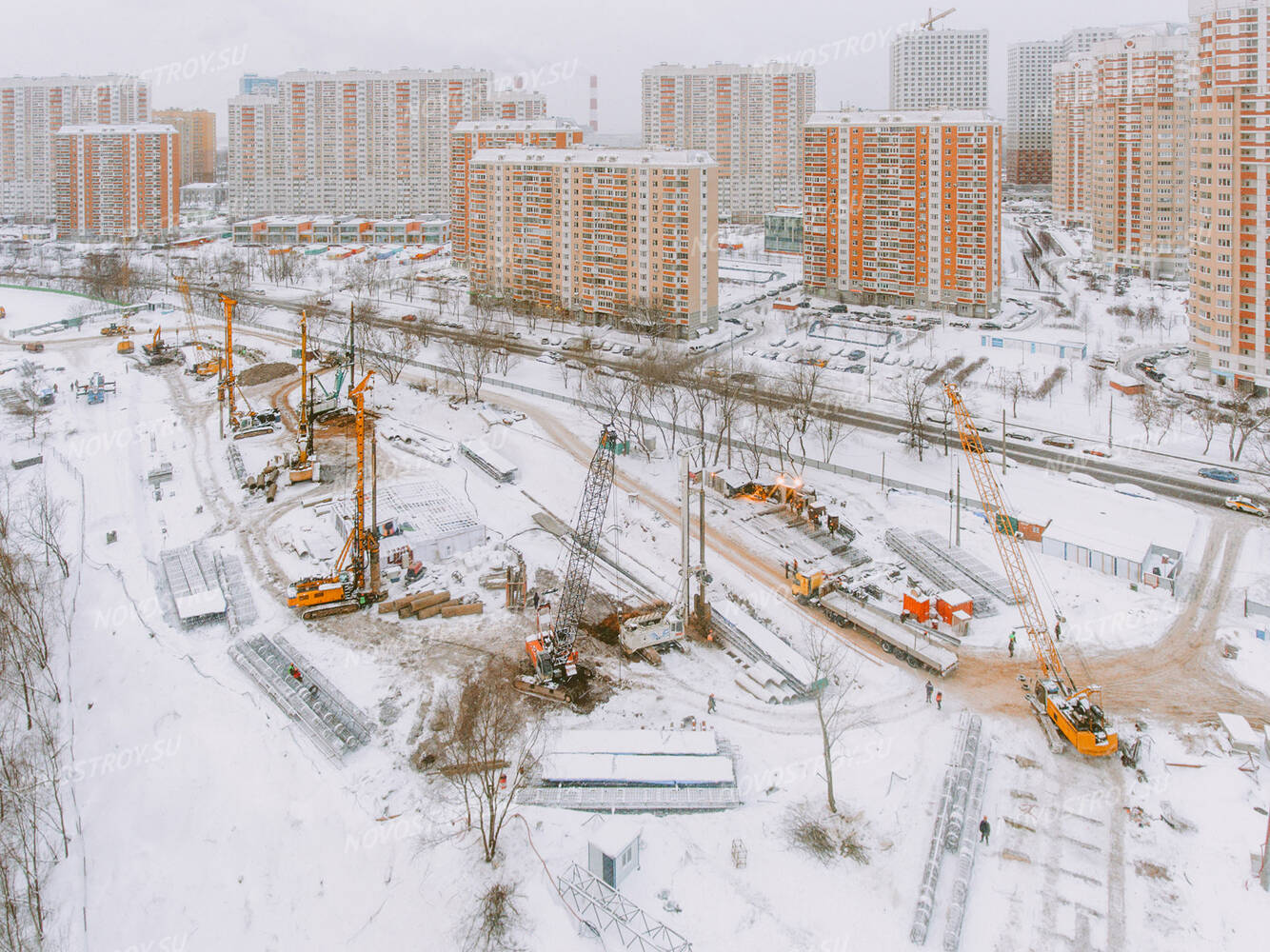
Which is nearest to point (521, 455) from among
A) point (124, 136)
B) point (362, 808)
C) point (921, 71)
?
point (362, 808)

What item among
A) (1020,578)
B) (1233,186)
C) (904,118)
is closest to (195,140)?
(904,118)

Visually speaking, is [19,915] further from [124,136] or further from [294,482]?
[124,136]

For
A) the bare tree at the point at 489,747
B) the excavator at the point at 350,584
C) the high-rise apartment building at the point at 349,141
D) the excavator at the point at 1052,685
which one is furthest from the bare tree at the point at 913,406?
the high-rise apartment building at the point at 349,141

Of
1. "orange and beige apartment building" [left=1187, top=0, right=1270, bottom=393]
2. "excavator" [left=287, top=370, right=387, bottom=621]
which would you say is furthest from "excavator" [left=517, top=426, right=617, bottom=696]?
"orange and beige apartment building" [left=1187, top=0, right=1270, bottom=393]

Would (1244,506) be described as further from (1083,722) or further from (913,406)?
(1083,722)

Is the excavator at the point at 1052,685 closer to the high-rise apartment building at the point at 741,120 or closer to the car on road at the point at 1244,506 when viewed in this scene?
the car on road at the point at 1244,506

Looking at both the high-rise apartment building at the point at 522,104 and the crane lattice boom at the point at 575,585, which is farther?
the high-rise apartment building at the point at 522,104
